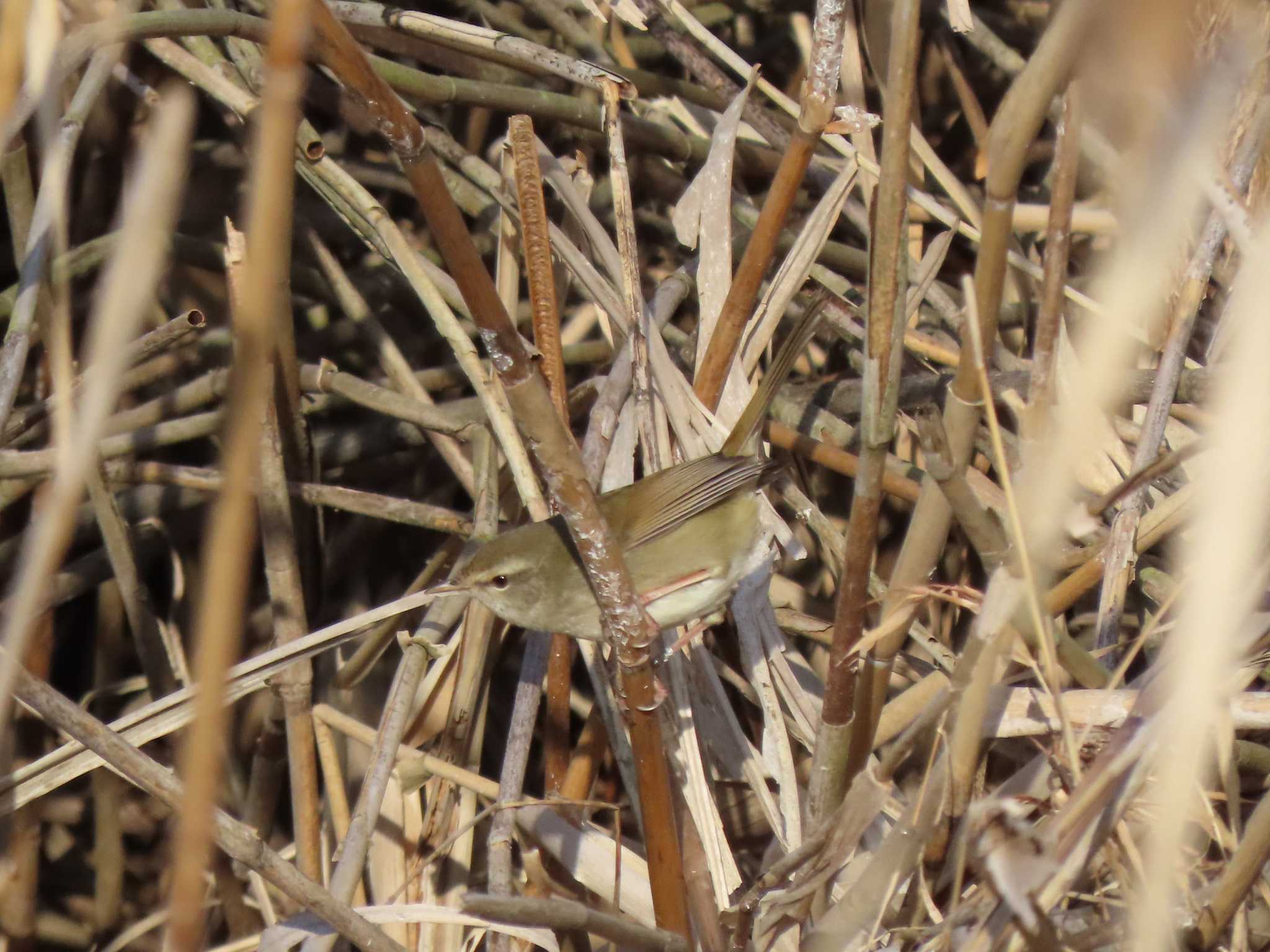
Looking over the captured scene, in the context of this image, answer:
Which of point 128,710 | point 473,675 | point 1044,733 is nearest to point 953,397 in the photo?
point 1044,733

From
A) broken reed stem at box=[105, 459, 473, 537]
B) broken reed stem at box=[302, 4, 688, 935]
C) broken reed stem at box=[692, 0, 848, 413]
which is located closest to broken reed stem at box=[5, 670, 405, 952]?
broken reed stem at box=[302, 4, 688, 935]

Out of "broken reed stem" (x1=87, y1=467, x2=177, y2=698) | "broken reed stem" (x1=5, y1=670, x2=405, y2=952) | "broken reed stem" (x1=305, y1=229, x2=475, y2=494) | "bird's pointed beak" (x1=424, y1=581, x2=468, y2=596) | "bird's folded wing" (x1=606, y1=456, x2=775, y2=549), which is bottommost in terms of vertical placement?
"broken reed stem" (x1=5, y1=670, x2=405, y2=952)

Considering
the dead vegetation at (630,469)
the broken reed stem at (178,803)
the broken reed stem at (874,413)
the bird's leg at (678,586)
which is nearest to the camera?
A: the dead vegetation at (630,469)

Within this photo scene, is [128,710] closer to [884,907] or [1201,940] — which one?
[884,907]

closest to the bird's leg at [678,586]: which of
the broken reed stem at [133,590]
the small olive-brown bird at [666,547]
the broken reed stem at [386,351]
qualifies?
the small olive-brown bird at [666,547]

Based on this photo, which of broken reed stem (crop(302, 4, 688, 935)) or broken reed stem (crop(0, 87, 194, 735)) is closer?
broken reed stem (crop(0, 87, 194, 735))

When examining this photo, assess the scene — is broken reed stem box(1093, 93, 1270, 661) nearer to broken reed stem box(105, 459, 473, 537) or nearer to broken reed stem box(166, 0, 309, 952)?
broken reed stem box(105, 459, 473, 537)

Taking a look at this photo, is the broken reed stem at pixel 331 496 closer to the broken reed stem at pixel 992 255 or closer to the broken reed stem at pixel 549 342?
the broken reed stem at pixel 549 342
